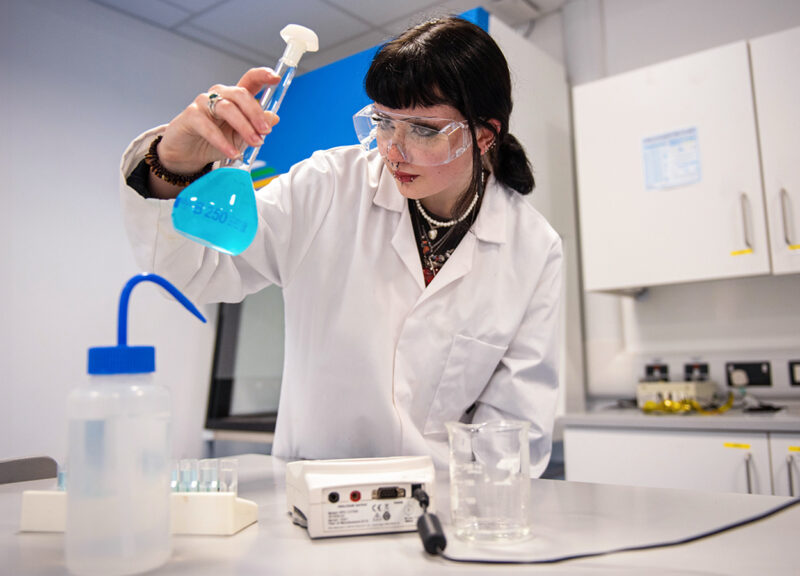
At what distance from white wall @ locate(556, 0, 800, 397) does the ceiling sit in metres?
0.33

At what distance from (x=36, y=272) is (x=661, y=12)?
2.87m

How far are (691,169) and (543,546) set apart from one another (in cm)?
199

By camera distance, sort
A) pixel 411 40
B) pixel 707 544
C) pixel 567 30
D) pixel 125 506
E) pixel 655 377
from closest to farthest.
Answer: pixel 125 506, pixel 707 544, pixel 411 40, pixel 655 377, pixel 567 30

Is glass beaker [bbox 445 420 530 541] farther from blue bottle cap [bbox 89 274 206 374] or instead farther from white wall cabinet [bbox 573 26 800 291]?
white wall cabinet [bbox 573 26 800 291]

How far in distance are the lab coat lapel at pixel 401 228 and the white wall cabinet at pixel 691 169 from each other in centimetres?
140

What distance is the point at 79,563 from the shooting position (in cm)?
53

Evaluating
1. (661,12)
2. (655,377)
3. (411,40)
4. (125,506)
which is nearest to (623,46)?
(661,12)

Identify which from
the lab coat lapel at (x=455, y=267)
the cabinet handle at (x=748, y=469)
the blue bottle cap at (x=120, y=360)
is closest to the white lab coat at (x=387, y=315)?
the lab coat lapel at (x=455, y=267)

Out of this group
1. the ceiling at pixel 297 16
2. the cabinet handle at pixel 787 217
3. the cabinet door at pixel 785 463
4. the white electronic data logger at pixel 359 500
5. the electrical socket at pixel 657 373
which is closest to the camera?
the white electronic data logger at pixel 359 500

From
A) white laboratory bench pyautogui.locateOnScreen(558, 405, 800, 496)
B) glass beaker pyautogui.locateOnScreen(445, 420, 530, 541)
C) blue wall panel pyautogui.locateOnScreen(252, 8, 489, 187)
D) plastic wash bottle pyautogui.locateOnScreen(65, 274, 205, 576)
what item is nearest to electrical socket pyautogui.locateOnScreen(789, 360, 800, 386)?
white laboratory bench pyautogui.locateOnScreen(558, 405, 800, 496)

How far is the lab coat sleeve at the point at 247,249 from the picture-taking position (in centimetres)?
91

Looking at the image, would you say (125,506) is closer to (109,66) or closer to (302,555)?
(302,555)

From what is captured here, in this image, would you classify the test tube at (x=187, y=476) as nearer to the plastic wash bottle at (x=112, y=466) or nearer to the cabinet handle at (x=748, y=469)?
the plastic wash bottle at (x=112, y=466)

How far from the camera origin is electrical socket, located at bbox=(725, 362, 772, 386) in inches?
91.6
